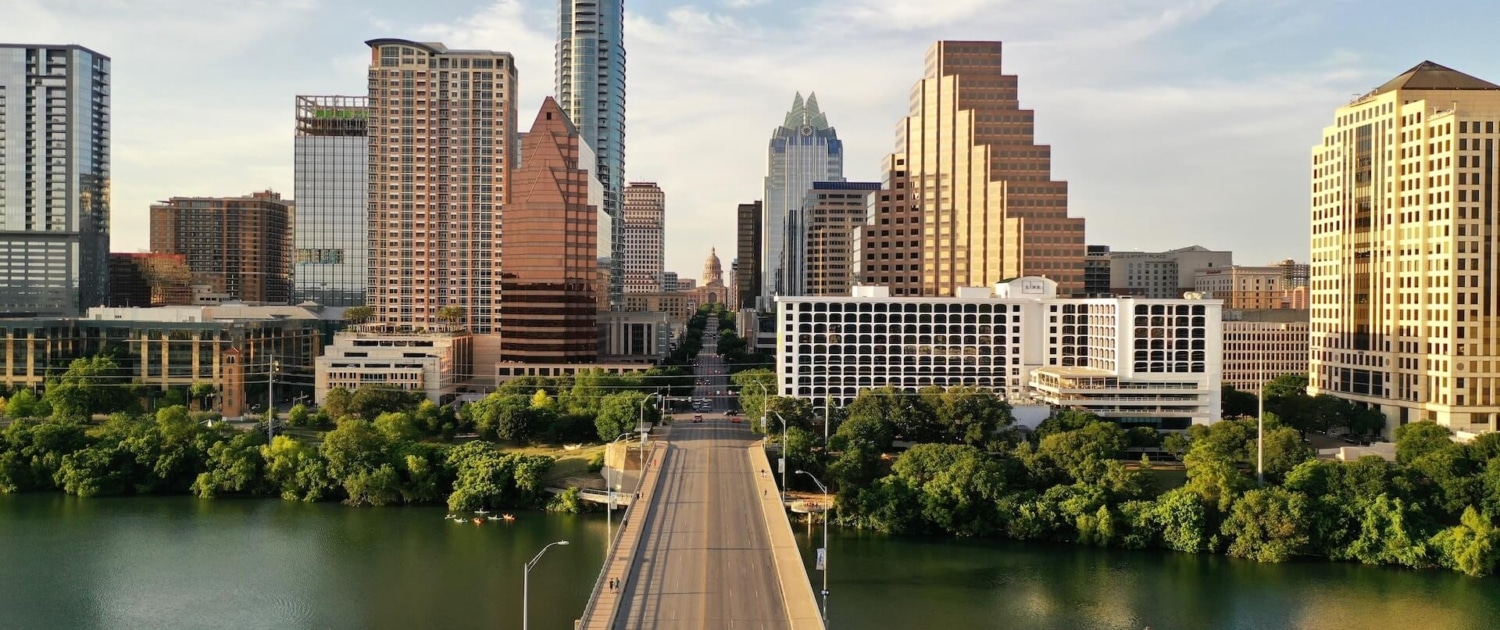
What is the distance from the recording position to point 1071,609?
59.4m

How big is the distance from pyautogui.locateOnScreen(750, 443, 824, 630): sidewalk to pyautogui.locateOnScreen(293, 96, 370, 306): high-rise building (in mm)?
139756

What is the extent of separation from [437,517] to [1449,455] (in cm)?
6843

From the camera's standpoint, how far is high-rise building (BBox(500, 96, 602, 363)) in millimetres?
133000

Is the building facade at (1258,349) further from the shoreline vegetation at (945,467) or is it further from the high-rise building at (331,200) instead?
the high-rise building at (331,200)

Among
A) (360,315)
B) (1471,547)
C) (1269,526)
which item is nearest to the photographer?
(1471,547)

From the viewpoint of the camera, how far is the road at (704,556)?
151ft

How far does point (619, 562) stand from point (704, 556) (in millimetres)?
4632

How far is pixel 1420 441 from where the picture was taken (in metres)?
84.8

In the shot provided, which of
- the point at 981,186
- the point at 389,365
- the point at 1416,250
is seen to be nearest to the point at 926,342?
the point at 981,186

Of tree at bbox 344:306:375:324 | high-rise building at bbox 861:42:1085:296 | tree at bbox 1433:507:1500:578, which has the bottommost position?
tree at bbox 1433:507:1500:578

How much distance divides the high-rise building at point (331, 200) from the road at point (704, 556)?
416 ft

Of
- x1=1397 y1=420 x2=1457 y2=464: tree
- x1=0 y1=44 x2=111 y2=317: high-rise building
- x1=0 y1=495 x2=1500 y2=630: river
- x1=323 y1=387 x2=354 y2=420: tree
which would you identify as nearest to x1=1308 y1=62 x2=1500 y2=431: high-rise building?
x1=1397 y1=420 x2=1457 y2=464: tree

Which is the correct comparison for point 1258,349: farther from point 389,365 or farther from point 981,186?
point 389,365

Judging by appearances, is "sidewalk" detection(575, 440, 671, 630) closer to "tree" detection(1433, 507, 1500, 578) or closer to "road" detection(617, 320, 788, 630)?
"road" detection(617, 320, 788, 630)
